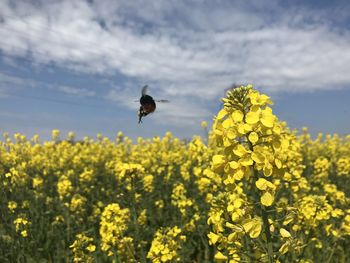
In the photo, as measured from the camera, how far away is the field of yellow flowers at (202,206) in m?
2.50

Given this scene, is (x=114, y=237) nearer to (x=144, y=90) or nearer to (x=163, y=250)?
(x=163, y=250)

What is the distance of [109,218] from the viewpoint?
5.29m

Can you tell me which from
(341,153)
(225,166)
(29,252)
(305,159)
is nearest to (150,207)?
(29,252)

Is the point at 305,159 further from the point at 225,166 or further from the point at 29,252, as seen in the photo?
the point at 225,166

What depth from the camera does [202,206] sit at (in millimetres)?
7645

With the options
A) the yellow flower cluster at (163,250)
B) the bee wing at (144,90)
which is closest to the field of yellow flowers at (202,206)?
the yellow flower cluster at (163,250)

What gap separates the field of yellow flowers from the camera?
2496mm

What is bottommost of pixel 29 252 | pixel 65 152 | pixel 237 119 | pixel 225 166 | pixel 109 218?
pixel 29 252

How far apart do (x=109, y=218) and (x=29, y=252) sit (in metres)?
1.73

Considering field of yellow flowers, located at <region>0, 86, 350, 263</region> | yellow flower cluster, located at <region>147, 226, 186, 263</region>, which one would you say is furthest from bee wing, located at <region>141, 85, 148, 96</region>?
yellow flower cluster, located at <region>147, 226, 186, 263</region>

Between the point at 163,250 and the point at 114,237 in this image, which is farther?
the point at 114,237

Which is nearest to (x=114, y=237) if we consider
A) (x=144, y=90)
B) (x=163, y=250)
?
(x=163, y=250)

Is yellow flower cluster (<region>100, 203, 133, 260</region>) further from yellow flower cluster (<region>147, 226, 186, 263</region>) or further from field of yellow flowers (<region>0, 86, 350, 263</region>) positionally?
yellow flower cluster (<region>147, 226, 186, 263</region>)

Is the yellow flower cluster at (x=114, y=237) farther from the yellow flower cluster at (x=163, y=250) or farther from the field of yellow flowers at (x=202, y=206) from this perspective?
the yellow flower cluster at (x=163, y=250)
